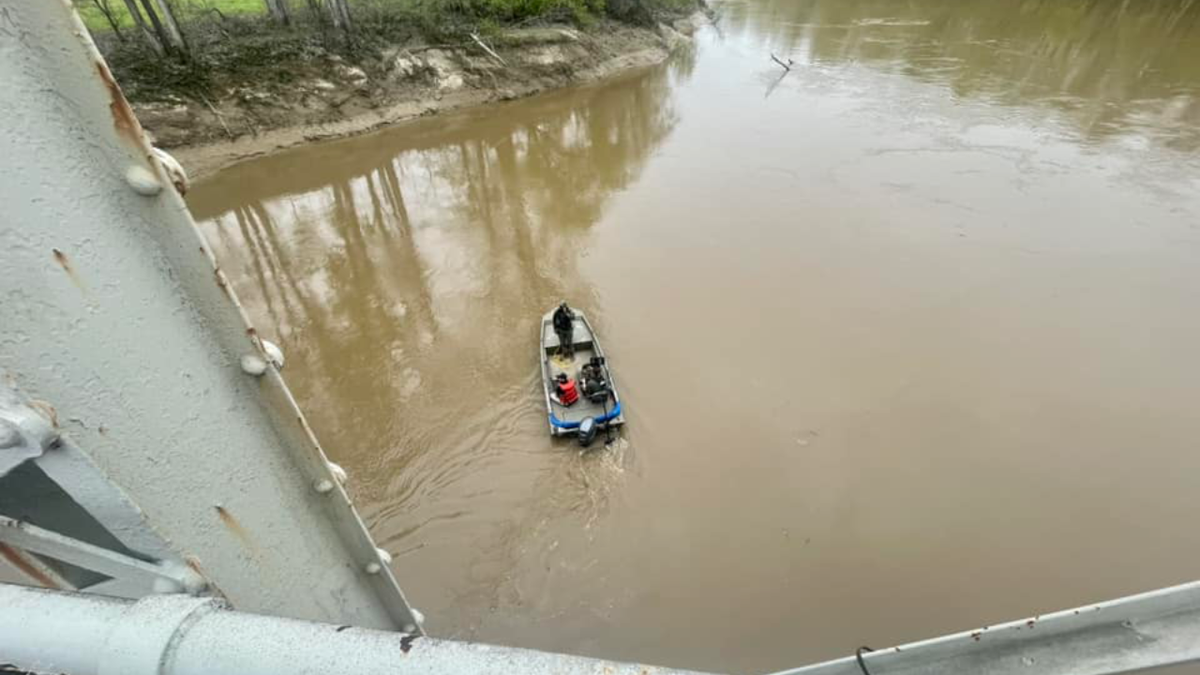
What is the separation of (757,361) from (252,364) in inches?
346

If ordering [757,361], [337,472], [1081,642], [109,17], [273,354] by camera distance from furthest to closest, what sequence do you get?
1. [109,17]
2. [757,361]
3. [337,472]
4. [273,354]
5. [1081,642]

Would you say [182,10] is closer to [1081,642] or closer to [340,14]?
[340,14]

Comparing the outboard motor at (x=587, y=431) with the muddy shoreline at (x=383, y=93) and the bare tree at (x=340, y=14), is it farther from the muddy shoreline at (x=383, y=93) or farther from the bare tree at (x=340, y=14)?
the bare tree at (x=340, y=14)

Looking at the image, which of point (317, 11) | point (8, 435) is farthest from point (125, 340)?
point (317, 11)

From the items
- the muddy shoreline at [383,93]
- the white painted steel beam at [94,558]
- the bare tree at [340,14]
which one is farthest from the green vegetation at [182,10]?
the white painted steel beam at [94,558]

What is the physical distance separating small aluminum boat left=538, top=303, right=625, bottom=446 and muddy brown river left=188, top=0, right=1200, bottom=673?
42 centimetres

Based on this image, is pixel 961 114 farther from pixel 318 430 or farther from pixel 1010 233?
pixel 318 430

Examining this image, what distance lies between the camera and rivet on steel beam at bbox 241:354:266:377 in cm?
152

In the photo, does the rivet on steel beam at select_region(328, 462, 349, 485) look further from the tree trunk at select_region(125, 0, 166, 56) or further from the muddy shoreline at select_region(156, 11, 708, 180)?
the tree trunk at select_region(125, 0, 166, 56)

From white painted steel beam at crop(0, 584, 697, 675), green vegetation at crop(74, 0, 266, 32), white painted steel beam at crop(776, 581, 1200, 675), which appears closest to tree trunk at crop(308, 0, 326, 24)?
green vegetation at crop(74, 0, 266, 32)

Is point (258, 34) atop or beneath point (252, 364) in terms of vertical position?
beneath

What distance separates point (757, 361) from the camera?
945 centimetres

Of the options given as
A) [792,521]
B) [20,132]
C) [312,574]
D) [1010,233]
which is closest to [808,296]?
[792,521]

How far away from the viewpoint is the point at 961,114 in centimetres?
2002
